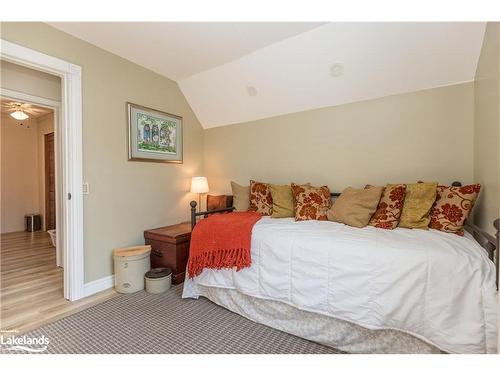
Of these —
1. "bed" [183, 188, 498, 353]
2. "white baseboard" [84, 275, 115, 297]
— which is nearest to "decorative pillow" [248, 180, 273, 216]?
"bed" [183, 188, 498, 353]

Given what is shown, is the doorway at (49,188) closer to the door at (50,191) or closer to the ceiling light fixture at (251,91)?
A: the door at (50,191)

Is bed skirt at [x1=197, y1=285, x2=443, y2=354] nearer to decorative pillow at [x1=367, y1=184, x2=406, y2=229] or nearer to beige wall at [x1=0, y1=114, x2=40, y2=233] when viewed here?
decorative pillow at [x1=367, y1=184, x2=406, y2=229]

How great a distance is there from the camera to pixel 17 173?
4812mm

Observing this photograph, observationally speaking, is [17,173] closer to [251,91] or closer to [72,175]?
[72,175]

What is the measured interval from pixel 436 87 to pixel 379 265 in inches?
66.1

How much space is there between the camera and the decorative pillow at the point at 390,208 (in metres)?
1.90

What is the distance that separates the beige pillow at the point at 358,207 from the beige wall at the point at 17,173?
19.2 feet

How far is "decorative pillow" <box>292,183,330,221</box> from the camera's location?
2303 millimetres

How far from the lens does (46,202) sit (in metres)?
4.96

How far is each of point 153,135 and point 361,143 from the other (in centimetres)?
221

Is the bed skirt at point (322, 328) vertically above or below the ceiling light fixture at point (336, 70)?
below

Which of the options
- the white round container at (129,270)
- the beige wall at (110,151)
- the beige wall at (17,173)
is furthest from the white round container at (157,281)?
the beige wall at (17,173)

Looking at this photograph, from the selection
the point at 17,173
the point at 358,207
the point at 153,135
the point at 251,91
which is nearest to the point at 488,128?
the point at 358,207
